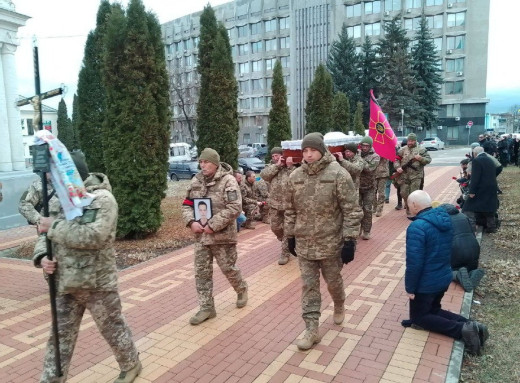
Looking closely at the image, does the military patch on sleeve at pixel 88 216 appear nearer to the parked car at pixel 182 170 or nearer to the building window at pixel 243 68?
the parked car at pixel 182 170

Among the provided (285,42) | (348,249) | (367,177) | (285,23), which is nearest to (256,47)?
(285,42)

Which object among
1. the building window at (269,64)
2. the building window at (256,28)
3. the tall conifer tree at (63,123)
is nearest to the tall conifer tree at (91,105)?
the tall conifer tree at (63,123)

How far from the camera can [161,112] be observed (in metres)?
9.73

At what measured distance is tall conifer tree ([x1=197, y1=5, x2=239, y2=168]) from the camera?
11.8 meters

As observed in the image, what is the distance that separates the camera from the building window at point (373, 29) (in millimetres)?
54031

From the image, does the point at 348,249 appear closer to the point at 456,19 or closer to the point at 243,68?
the point at 456,19

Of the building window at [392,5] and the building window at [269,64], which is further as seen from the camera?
the building window at [269,64]

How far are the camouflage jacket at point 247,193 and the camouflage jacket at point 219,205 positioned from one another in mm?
5162

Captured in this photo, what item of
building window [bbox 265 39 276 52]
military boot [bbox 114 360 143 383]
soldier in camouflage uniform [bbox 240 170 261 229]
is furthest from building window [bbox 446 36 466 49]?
military boot [bbox 114 360 143 383]

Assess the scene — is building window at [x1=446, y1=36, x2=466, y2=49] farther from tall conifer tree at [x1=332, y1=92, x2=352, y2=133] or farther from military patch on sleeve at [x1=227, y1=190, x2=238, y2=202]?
military patch on sleeve at [x1=227, y1=190, x2=238, y2=202]

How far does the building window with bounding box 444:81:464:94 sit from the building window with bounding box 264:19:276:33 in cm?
2516

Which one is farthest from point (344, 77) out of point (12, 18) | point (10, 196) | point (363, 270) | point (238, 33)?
point (363, 270)

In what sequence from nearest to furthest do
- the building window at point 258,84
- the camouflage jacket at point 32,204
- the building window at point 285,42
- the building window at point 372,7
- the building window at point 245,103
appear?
the camouflage jacket at point 32,204 < the building window at point 372,7 < the building window at point 285,42 < the building window at point 258,84 < the building window at point 245,103

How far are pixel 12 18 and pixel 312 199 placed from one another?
21614mm
